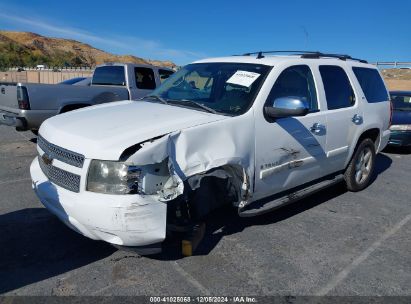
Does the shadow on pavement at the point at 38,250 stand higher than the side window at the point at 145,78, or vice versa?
the side window at the point at 145,78

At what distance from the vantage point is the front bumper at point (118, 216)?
9.30ft

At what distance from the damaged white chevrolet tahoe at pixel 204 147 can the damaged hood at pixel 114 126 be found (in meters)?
0.01

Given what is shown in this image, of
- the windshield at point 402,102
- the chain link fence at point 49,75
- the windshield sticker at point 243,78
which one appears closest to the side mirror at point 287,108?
the windshield sticker at point 243,78

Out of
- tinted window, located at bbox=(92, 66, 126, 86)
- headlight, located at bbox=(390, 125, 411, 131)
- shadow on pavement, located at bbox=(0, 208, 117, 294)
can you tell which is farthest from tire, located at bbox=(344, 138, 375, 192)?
tinted window, located at bbox=(92, 66, 126, 86)

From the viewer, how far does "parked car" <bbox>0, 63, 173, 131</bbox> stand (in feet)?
23.7

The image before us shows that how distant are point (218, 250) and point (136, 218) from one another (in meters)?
1.11

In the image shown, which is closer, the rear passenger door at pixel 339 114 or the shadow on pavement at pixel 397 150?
the rear passenger door at pixel 339 114

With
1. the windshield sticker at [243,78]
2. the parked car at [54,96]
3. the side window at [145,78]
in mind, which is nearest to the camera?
the windshield sticker at [243,78]

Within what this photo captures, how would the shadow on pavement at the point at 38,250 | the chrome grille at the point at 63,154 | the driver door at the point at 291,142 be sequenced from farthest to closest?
the driver door at the point at 291,142, the shadow on pavement at the point at 38,250, the chrome grille at the point at 63,154

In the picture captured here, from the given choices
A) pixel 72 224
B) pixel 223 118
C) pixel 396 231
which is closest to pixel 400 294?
pixel 396 231

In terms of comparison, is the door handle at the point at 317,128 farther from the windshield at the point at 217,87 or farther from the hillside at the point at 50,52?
the hillside at the point at 50,52

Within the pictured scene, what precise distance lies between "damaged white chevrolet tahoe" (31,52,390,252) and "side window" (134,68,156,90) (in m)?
4.73

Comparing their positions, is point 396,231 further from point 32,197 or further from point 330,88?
point 32,197

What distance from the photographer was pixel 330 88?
15.6ft
